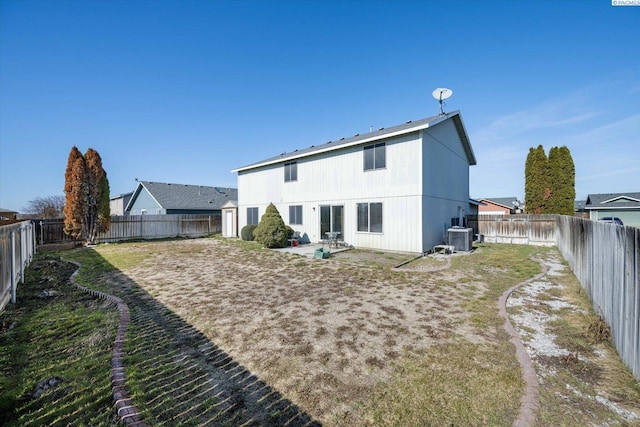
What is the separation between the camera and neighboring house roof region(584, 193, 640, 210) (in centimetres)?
2359

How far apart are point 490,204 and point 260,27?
38795mm

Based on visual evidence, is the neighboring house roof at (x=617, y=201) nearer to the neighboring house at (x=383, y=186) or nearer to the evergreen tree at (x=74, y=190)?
the neighboring house at (x=383, y=186)

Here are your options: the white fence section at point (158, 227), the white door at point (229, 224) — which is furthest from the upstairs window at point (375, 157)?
the white fence section at point (158, 227)

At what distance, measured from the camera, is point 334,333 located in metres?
4.11

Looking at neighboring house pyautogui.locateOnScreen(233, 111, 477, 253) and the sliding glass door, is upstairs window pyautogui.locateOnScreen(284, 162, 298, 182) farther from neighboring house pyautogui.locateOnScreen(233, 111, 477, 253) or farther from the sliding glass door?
the sliding glass door

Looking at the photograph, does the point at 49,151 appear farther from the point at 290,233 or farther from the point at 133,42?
the point at 290,233

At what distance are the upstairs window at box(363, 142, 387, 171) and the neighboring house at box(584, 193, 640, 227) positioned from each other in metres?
24.2

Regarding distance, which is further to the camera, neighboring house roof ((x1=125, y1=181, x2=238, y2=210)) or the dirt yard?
neighboring house roof ((x1=125, y1=181, x2=238, y2=210))

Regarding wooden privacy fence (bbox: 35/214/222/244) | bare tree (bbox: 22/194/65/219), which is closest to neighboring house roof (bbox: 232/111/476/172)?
wooden privacy fence (bbox: 35/214/222/244)

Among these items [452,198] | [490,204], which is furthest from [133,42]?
[490,204]

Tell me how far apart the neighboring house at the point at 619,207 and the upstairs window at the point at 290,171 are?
2707 cm

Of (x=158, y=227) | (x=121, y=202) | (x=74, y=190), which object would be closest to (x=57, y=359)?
(x=74, y=190)

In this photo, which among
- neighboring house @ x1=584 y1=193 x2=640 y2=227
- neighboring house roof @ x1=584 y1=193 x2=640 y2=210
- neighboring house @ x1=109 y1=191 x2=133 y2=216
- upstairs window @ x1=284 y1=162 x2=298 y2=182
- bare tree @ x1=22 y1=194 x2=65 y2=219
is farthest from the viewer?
neighboring house @ x1=109 y1=191 x2=133 y2=216

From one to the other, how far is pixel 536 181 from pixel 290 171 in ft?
62.3
